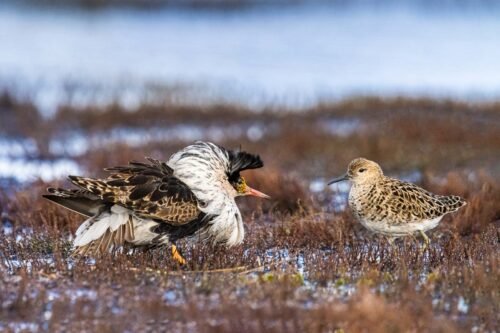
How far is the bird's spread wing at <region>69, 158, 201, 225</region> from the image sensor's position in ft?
26.0

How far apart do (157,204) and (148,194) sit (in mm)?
116

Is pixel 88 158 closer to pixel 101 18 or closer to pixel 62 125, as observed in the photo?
pixel 62 125

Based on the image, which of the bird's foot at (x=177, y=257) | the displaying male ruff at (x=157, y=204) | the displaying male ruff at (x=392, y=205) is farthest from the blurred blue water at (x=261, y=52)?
the bird's foot at (x=177, y=257)

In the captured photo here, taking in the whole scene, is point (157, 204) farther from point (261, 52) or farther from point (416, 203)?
point (261, 52)

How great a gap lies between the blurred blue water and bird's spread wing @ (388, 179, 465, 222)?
10.7 metres

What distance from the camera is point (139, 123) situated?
18.2 meters

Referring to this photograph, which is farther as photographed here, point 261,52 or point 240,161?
point 261,52

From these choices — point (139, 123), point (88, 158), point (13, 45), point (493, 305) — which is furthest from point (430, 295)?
point (13, 45)

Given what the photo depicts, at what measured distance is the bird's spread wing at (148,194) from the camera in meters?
7.94

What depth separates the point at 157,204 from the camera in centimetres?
800

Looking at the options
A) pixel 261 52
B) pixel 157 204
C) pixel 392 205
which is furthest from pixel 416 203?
pixel 261 52

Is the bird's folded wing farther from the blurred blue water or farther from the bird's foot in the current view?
the blurred blue water

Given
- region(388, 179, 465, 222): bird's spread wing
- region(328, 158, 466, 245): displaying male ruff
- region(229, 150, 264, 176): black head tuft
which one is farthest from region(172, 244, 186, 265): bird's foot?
region(388, 179, 465, 222): bird's spread wing

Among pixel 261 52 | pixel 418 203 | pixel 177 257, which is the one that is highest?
pixel 418 203
